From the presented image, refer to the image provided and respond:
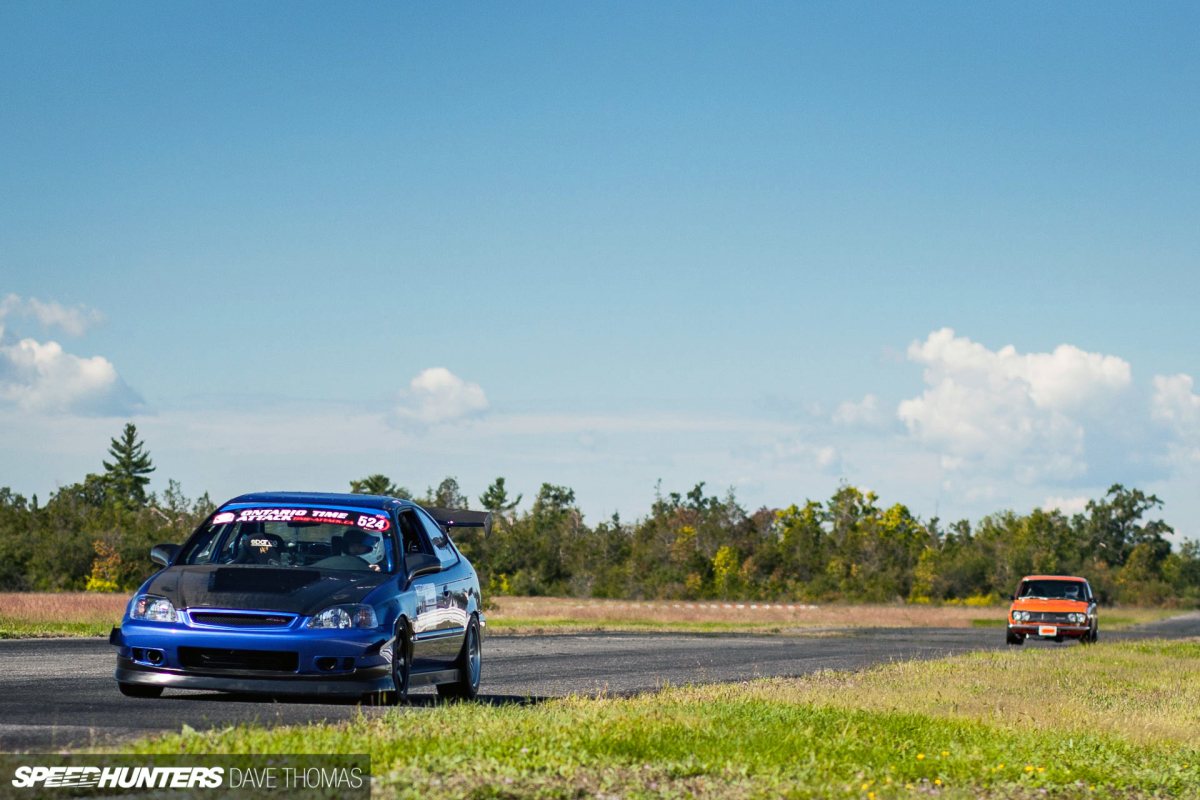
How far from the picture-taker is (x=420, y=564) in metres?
10.4

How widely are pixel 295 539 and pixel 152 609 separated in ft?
4.40

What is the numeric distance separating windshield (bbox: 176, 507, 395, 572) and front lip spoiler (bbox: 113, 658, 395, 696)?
1153 millimetres

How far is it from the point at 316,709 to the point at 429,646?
109 cm

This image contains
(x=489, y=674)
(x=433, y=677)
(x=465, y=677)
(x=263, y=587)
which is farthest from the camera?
(x=489, y=674)

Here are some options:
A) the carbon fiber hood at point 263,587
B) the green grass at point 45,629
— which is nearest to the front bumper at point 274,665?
the carbon fiber hood at point 263,587

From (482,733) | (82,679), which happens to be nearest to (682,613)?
(82,679)

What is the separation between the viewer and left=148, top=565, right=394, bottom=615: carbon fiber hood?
9.59m

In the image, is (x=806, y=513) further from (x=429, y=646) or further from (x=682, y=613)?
(x=429, y=646)

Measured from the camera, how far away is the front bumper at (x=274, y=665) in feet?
31.1

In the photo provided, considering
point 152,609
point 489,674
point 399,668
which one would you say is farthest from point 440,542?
point 489,674

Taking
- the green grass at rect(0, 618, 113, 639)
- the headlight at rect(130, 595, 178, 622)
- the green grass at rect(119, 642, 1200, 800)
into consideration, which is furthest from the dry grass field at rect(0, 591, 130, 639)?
the green grass at rect(119, 642, 1200, 800)

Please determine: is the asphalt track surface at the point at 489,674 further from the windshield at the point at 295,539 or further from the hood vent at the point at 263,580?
the windshield at the point at 295,539

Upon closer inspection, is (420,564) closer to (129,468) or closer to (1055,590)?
(1055,590)

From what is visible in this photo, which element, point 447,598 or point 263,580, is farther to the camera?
point 447,598
